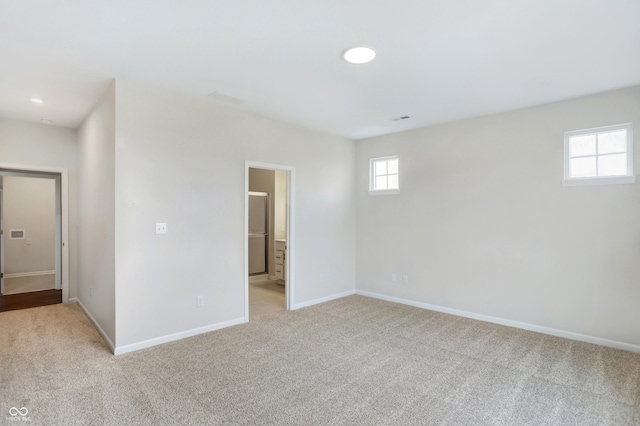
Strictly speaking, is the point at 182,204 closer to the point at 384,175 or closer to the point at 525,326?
the point at 384,175

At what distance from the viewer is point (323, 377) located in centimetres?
276

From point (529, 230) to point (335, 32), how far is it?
3178 mm

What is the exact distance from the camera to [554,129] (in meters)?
3.71

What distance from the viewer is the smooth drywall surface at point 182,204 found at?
3.23 m

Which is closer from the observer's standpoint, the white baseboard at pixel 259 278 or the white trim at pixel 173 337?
the white trim at pixel 173 337

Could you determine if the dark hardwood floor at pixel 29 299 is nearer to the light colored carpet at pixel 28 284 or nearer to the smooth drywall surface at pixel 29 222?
the light colored carpet at pixel 28 284

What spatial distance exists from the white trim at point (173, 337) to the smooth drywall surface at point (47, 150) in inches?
106

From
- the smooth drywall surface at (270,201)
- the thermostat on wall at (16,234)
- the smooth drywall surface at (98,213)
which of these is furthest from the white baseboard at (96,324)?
the smooth drywall surface at (270,201)

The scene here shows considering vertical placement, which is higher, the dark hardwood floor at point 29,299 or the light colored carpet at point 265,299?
the dark hardwood floor at point 29,299

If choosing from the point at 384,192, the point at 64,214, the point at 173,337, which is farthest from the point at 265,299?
the point at 64,214

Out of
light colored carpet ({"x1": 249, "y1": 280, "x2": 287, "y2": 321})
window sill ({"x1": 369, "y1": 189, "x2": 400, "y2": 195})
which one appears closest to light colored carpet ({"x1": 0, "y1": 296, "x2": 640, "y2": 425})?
light colored carpet ({"x1": 249, "y1": 280, "x2": 287, "y2": 321})

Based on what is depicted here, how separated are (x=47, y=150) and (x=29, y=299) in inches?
94.3

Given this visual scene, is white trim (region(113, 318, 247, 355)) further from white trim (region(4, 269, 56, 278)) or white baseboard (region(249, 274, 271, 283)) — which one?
white trim (region(4, 269, 56, 278))

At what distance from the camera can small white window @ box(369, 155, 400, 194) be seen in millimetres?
5234
